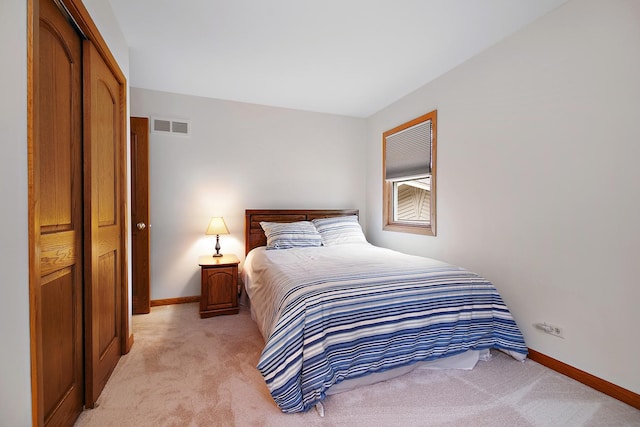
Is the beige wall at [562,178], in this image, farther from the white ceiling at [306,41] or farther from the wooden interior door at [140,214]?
the wooden interior door at [140,214]

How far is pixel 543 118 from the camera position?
2.15 m

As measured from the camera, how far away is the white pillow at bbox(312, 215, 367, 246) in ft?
12.0

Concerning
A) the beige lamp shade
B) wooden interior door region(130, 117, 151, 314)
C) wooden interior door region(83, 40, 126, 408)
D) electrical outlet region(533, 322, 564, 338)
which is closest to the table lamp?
the beige lamp shade

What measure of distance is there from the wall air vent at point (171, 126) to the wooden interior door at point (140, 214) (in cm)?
25

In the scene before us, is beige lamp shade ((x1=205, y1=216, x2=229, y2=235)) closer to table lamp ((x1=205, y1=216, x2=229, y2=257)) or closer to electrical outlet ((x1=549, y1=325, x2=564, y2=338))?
table lamp ((x1=205, y1=216, x2=229, y2=257))

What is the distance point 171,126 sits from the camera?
3.48m

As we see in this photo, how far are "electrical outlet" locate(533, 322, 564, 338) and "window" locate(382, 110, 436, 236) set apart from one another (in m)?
1.25

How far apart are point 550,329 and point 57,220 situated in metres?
3.13

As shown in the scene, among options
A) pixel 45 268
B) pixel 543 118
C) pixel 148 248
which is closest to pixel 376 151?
pixel 543 118

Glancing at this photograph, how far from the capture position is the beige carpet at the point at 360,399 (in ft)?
5.12

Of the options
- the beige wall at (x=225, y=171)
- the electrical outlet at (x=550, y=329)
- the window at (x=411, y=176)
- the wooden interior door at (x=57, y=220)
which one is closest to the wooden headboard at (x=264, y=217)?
the beige wall at (x=225, y=171)

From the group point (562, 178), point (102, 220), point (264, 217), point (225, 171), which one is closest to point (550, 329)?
point (562, 178)

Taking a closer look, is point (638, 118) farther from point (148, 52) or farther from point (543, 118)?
point (148, 52)

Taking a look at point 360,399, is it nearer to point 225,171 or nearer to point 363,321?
point 363,321
